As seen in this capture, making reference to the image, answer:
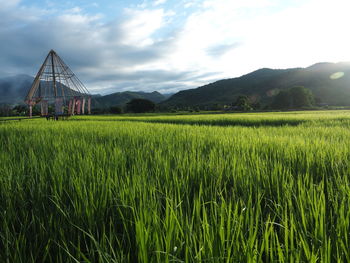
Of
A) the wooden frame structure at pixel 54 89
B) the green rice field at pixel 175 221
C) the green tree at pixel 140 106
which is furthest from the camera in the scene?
the green tree at pixel 140 106

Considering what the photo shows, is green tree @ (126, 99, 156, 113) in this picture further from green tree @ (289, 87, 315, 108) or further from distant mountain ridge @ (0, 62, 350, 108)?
green tree @ (289, 87, 315, 108)

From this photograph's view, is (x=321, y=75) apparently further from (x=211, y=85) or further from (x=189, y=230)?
(x=189, y=230)

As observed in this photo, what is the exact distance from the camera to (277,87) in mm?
113812

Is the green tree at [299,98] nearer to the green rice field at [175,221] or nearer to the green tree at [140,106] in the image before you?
the green tree at [140,106]

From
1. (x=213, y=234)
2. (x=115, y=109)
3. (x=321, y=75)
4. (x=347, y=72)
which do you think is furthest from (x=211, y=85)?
(x=213, y=234)

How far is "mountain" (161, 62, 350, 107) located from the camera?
276ft

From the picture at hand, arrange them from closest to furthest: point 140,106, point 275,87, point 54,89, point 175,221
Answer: point 175,221 → point 54,89 → point 140,106 → point 275,87

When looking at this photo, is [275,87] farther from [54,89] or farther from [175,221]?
[175,221]

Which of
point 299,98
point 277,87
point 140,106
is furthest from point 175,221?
point 277,87

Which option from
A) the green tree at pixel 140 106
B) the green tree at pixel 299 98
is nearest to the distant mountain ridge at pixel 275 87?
the green tree at pixel 299 98

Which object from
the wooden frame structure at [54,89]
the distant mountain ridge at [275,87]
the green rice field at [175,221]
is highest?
the distant mountain ridge at [275,87]

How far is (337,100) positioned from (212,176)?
97262 millimetres

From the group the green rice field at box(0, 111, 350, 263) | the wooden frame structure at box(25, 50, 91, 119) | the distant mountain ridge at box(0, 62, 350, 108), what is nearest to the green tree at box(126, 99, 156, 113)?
the distant mountain ridge at box(0, 62, 350, 108)

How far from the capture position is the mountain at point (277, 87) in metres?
84.2
